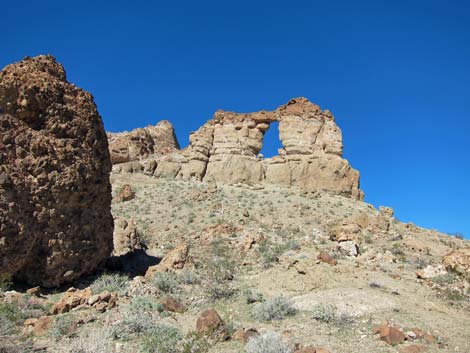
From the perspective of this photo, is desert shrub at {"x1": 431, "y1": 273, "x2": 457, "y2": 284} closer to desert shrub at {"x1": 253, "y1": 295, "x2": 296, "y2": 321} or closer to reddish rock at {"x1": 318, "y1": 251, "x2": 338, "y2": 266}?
reddish rock at {"x1": 318, "y1": 251, "x2": 338, "y2": 266}

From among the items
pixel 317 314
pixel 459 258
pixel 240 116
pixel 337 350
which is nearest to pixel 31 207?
pixel 317 314

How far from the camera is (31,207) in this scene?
32.1 feet

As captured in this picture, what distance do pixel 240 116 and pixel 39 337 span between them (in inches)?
1093

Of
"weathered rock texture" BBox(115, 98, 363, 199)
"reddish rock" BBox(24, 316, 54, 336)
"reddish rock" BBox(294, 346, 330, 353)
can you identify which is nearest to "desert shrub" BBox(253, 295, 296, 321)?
"reddish rock" BBox(294, 346, 330, 353)

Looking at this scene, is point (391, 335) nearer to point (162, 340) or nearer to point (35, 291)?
point (162, 340)

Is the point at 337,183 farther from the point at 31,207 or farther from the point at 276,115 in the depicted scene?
the point at 31,207

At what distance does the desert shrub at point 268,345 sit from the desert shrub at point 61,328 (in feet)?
10.4

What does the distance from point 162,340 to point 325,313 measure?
10.1 feet

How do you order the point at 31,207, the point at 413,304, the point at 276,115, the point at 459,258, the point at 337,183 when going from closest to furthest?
the point at 413,304, the point at 31,207, the point at 459,258, the point at 337,183, the point at 276,115

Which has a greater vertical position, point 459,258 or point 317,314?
point 459,258

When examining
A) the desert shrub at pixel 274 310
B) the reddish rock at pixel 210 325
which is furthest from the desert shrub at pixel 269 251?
the reddish rock at pixel 210 325

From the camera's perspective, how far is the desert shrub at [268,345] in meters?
5.66

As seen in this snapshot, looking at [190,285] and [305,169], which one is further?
[305,169]

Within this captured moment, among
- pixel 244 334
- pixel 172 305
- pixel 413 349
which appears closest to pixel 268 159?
pixel 172 305
